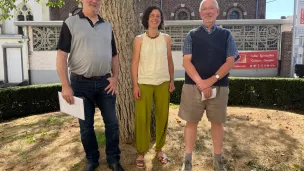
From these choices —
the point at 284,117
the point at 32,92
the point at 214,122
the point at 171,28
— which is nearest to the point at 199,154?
the point at 214,122

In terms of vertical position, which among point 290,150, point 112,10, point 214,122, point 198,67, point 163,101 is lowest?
point 290,150

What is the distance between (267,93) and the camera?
817 cm

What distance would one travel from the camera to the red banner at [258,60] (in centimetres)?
1350

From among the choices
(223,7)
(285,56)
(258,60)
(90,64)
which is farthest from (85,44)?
(223,7)

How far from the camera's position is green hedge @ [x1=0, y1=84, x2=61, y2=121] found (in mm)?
8070

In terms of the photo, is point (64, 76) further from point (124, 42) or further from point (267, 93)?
point (267, 93)

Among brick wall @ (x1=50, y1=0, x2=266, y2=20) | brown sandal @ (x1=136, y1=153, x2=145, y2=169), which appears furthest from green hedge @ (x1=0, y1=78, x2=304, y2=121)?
brick wall @ (x1=50, y1=0, x2=266, y2=20)

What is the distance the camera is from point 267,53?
13500 mm

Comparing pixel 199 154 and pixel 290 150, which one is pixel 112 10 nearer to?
pixel 199 154

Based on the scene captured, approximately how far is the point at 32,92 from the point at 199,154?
20.9 ft

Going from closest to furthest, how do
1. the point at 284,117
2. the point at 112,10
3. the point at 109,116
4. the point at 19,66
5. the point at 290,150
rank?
the point at 109,116, the point at 112,10, the point at 290,150, the point at 284,117, the point at 19,66

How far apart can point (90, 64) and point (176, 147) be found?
205 cm

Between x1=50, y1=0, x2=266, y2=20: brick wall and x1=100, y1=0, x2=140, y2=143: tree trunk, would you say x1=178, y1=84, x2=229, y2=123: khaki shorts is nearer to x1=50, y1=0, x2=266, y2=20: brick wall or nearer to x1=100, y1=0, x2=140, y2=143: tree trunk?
x1=100, y1=0, x2=140, y2=143: tree trunk

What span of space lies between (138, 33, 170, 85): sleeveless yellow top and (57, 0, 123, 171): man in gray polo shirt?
36 centimetres
